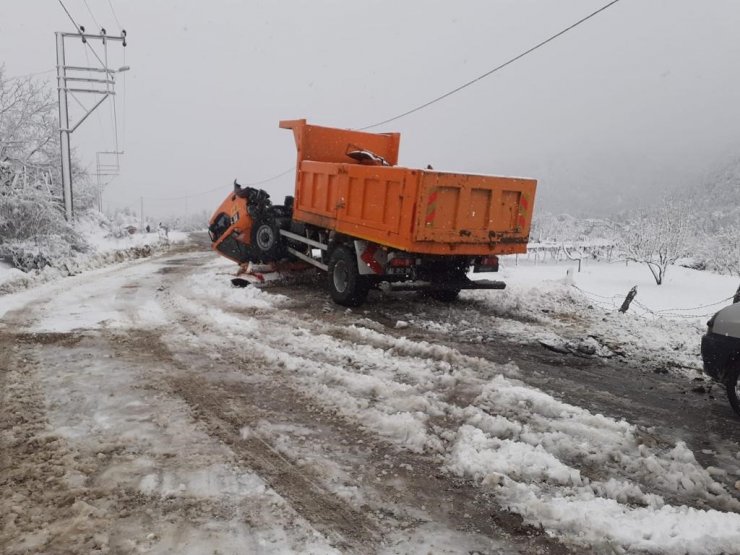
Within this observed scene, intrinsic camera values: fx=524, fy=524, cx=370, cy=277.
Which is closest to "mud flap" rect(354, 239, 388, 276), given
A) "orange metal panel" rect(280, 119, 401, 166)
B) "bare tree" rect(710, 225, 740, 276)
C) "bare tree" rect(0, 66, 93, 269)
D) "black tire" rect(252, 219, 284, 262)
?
"orange metal panel" rect(280, 119, 401, 166)

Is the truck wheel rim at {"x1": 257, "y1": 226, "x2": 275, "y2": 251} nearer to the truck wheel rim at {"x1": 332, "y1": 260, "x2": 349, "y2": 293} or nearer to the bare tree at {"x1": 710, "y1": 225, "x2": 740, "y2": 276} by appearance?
the truck wheel rim at {"x1": 332, "y1": 260, "x2": 349, "y2": 293}

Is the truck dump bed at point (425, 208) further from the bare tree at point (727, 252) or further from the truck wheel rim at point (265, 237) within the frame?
the bare tree at point (727, 252)

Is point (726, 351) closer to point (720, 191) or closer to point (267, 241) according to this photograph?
point (267, 241)

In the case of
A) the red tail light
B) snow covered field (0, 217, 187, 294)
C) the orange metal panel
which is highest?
the orange metal panel

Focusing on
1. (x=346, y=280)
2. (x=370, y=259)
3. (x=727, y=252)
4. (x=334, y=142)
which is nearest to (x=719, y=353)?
(x=370, y=259)

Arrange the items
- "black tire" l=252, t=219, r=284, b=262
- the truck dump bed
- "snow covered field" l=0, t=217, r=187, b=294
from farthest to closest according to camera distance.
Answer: "black tire" l=252, t=219, r=284, b=262
"snow covered field" l=0, t=217, r=187, b=294
the truck dump bed

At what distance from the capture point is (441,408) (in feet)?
14.4

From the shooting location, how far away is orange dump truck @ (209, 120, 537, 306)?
7262 millimetres

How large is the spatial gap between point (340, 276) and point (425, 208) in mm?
2305

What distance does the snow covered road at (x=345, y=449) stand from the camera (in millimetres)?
2762

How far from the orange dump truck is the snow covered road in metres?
1.64

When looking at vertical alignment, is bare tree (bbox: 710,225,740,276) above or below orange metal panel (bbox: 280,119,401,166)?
below

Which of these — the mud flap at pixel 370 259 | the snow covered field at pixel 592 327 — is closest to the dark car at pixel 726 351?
the snow covered field at pixel 592 327

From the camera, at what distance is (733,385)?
4582mm
